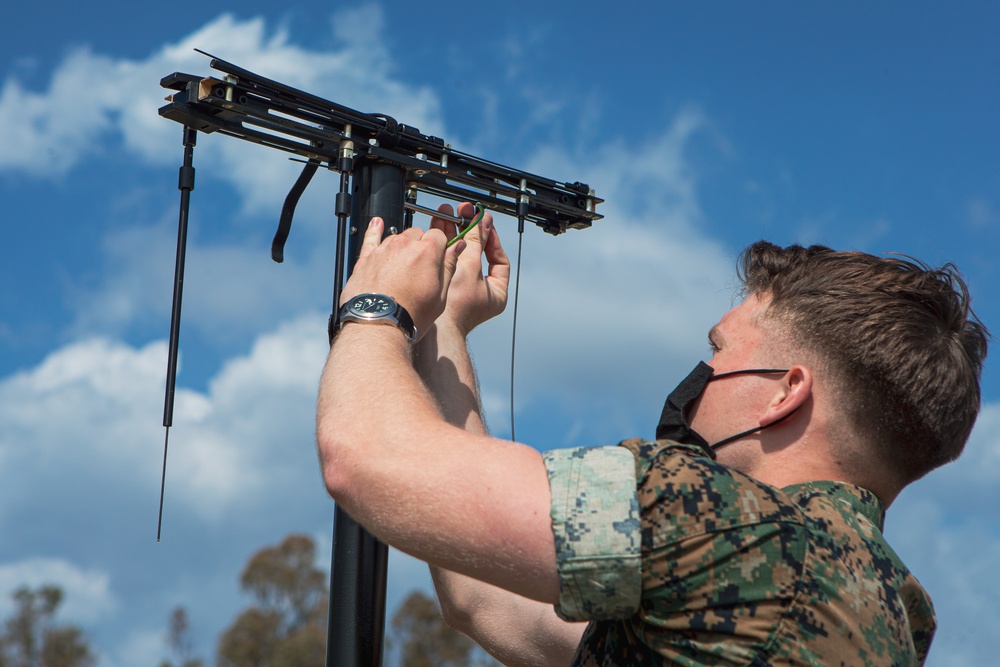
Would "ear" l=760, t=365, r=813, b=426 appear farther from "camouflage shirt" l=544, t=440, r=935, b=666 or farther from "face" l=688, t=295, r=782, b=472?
"camouflage shirt" l=544, t=440, r=935, b=666

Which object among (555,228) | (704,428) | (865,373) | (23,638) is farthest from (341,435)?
(23,638)

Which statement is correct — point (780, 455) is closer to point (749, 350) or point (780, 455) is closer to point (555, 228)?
point (749, 350)

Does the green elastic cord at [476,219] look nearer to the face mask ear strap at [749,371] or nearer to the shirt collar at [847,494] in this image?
the face mask ear strap at [749,371]

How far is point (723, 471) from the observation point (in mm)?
2121

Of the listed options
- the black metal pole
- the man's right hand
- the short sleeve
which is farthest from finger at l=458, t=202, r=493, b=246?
the short sleeve

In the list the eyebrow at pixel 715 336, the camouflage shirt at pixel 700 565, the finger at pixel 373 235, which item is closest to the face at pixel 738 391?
the eyebrow at pixel 715 336

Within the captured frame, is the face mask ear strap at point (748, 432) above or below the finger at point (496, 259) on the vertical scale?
below

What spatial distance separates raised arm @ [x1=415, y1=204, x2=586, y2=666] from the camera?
11.4 ft

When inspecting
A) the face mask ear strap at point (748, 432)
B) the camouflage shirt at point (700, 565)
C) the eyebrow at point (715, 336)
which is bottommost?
the camouflage shirt at point (700, 565)

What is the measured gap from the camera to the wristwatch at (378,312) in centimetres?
Answer: 258

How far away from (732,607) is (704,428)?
0.86 metres

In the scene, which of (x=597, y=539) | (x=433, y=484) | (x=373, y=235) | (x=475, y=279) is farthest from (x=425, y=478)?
(x=475, y=279)

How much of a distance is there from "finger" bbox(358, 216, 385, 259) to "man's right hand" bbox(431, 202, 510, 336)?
464mm

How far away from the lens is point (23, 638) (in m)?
42.4
